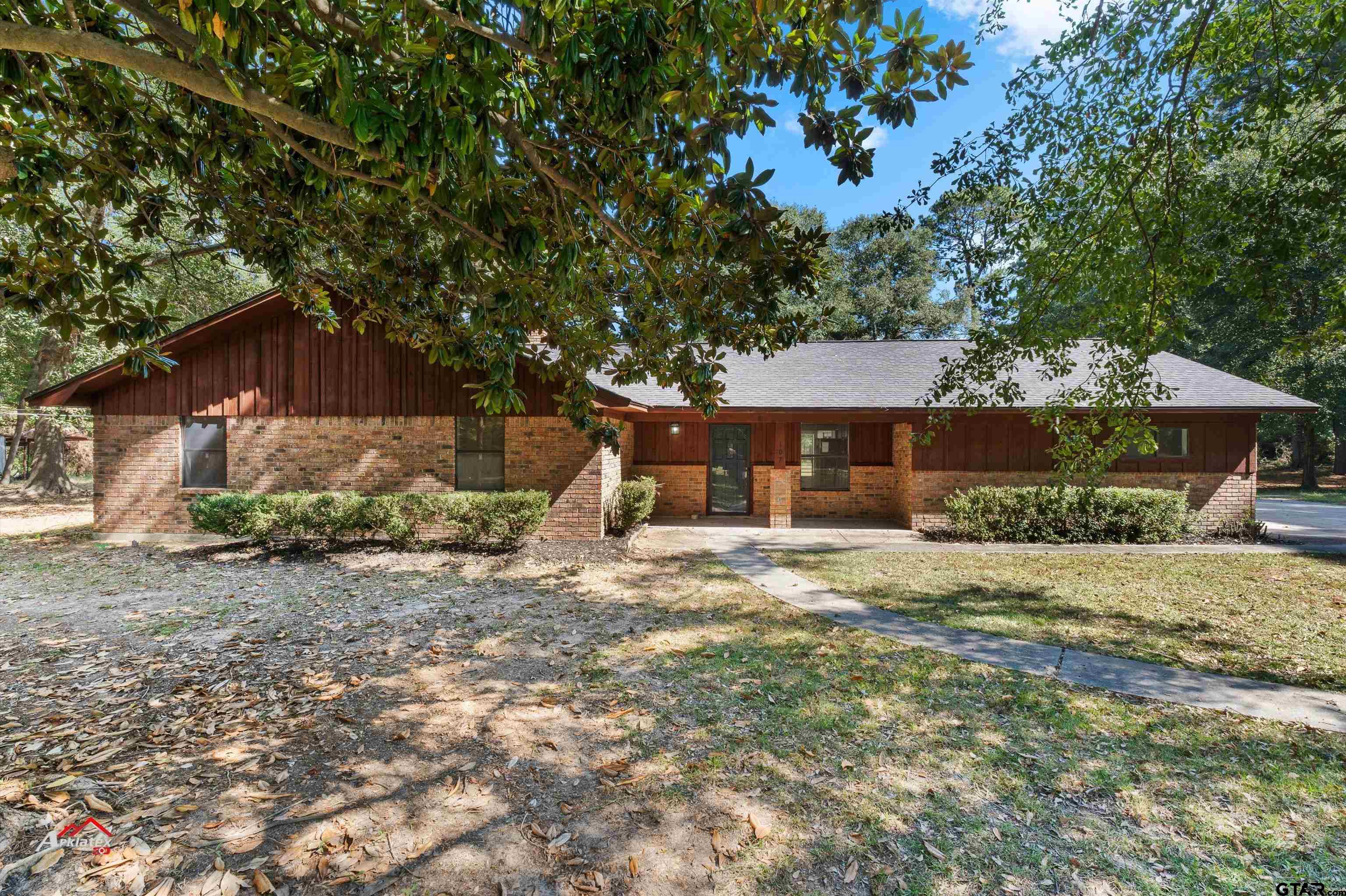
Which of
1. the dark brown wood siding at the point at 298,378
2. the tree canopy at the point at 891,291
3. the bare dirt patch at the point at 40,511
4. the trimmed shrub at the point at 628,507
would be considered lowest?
the bare dirt patch at the point at 40,511

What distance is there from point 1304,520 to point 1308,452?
1274cm

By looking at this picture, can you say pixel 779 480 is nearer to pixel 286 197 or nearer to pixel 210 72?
pixel 286 197

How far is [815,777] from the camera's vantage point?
10.8ft

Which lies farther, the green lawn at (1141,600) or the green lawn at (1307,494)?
the green lawn at (1307,494)

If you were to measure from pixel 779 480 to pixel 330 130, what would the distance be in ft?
36.0

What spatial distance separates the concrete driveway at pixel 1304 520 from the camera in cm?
1160

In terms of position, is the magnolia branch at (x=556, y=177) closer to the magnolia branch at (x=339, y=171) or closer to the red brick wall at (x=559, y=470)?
the magnolia branch at (x=339, y=171)

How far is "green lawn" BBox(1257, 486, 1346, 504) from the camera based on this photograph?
18.6 metres

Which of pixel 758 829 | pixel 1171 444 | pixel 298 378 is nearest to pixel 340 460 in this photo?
pixel 298 378

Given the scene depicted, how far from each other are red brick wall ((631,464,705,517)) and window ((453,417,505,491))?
13.4 feet

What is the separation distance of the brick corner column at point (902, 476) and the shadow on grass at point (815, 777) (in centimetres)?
785

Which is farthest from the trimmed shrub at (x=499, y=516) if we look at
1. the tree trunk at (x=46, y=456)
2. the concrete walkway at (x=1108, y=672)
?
the tree trunk at (x=46, y=456)

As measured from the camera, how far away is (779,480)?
12.7 meters

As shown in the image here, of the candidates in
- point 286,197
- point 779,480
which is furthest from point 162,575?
point 779,480
